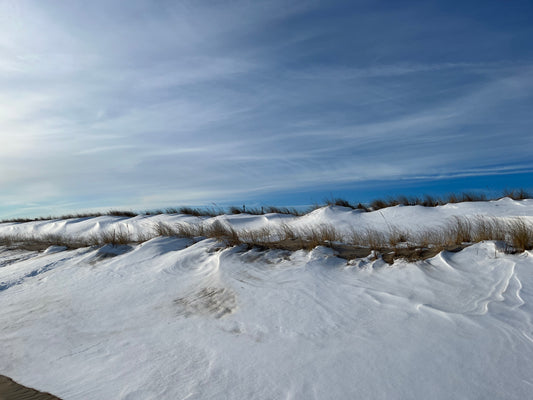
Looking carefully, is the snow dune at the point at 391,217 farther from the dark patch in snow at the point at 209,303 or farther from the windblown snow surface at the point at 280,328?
the dark patch in snow at the point at 209,303

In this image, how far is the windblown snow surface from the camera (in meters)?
2.67

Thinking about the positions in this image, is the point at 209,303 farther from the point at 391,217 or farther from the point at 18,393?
the point at 391,217

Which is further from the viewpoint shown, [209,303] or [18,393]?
[209,303]

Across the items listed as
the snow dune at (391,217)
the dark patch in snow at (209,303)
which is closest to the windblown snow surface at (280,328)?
the dark patch in snow at (209,303)

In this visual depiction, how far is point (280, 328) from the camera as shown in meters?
3.48

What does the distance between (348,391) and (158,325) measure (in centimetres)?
220

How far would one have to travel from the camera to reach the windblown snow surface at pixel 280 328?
2670 millimetres

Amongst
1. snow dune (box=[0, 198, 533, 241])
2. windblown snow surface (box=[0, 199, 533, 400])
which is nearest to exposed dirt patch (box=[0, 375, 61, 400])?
windblown snow surface (box=[0, 199, 533, 400])

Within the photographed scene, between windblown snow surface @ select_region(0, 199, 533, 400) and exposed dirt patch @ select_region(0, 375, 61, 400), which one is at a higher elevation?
windblown snow surface @ select_region(0, 199, 533, 400)

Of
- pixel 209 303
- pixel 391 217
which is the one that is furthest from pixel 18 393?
pixel 391 217

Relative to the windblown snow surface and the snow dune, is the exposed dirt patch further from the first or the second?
the snow dune

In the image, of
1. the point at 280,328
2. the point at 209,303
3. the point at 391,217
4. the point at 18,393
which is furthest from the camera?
the point at 391,217

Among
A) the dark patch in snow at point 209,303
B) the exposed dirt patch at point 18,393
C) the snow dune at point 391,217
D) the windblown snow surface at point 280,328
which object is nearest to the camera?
the windblown snow surface at point 280,328

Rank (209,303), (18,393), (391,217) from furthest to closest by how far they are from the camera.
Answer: (391,217) < (209,303) < (18,393)
